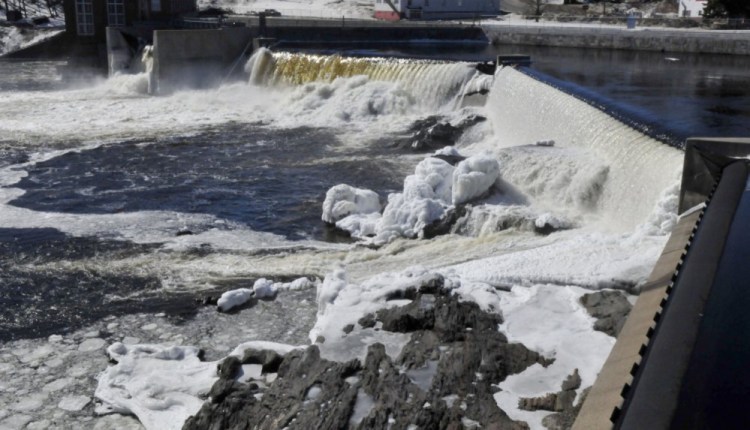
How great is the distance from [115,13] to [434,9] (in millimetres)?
16907

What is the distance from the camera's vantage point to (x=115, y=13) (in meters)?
29.6

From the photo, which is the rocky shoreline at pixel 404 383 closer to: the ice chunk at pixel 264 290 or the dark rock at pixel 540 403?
the dark rock at pixel 540 403

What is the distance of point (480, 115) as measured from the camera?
58.4 feet

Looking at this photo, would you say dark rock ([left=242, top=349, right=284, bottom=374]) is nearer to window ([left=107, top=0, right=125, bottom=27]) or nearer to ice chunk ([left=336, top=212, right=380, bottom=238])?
ice chunk ([left=336, top=212, right=380, bottom=238])

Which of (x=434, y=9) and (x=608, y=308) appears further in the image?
(x=434, y=9)

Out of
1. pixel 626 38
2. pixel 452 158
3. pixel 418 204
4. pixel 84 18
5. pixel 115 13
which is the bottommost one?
pixel 418 204

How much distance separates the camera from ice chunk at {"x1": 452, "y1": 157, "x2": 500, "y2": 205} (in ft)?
37.5

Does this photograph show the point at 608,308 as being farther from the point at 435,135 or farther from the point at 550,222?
the point at 435,135

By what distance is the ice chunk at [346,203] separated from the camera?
1178 cm

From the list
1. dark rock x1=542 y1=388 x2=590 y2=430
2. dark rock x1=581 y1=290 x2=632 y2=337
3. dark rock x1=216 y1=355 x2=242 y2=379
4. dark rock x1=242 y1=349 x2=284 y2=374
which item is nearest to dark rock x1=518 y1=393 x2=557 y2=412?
dark rock x1=542 y1=388 x2=590 y2=430

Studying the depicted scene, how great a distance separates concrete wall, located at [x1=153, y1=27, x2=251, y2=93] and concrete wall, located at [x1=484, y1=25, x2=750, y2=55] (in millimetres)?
11809

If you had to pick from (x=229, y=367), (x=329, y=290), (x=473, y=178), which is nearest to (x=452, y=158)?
(x=473, y=178)

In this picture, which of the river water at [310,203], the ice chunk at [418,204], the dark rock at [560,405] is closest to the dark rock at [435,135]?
the river water at [310,203]

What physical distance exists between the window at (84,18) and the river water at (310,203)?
747 cm
